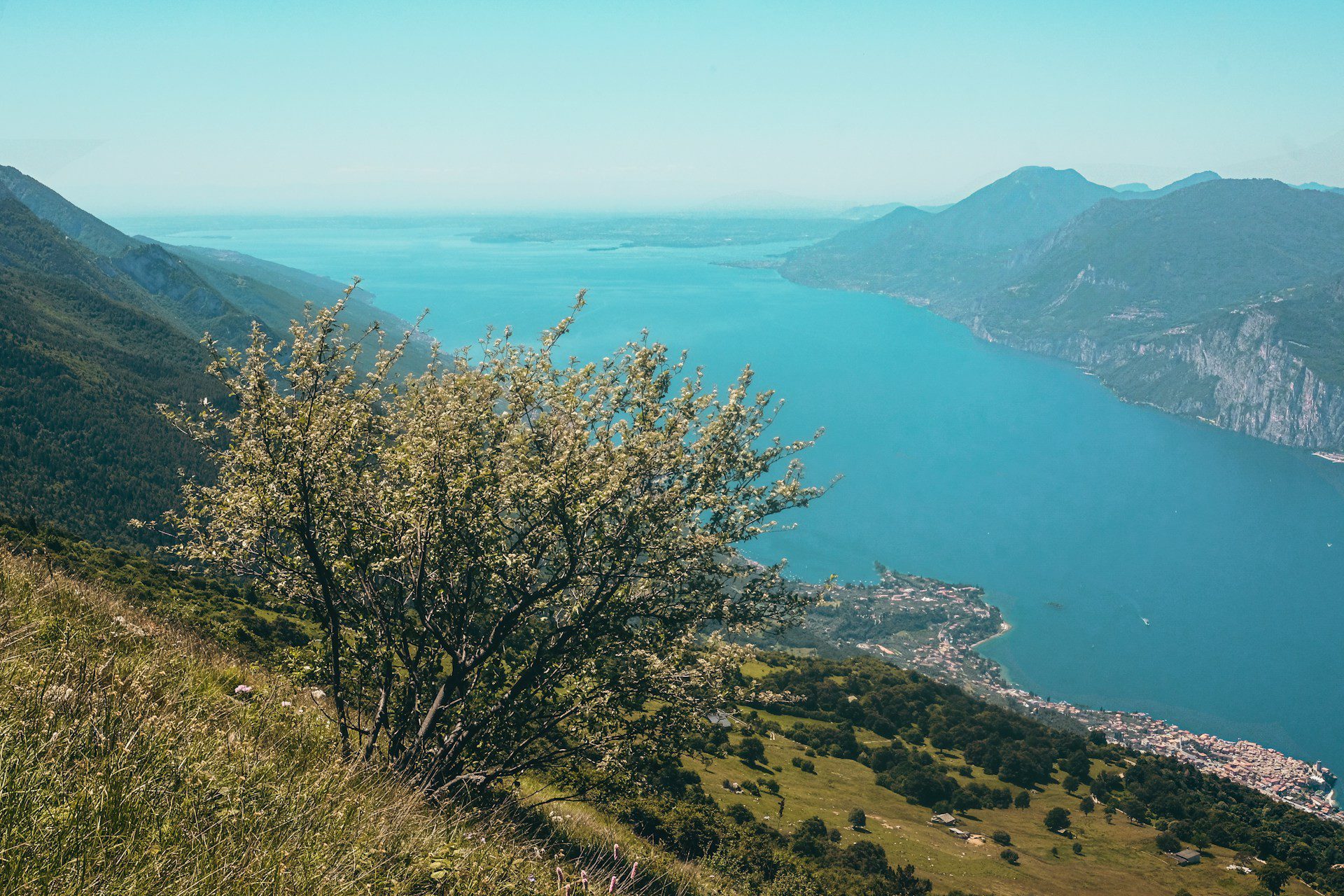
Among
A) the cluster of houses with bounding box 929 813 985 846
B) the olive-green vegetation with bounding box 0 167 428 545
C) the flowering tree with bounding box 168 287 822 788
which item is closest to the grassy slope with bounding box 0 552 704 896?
the flowering tree with bounding box 168 287 822 788

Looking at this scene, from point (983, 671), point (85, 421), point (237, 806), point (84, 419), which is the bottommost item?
point (983, 671)

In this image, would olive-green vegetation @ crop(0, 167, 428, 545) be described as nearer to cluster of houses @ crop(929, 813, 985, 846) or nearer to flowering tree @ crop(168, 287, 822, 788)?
cluster of houses @ crop(929, 813, 985, 846)

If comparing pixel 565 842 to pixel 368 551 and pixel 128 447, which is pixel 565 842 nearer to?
pixel 368 551

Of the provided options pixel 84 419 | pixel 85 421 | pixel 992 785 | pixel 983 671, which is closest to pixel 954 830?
pixel 992 785

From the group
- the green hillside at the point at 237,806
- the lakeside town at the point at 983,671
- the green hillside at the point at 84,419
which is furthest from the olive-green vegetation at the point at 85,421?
the lakeside town at the point at 983,671

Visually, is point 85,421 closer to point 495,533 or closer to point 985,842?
point 985,842

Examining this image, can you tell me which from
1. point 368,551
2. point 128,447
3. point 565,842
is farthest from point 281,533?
point 128,447
